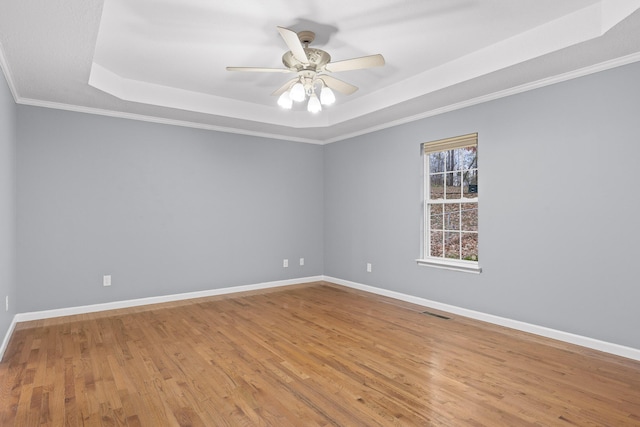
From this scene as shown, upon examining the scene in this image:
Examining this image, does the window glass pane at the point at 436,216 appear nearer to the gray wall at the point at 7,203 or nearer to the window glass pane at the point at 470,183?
the window glass pane at the point at 470,183

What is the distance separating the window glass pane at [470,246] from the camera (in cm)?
431

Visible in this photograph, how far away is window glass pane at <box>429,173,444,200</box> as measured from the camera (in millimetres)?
4691

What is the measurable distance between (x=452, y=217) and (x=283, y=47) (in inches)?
110

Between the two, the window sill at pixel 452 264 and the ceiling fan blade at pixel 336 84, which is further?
the window sill at pixel 452 264

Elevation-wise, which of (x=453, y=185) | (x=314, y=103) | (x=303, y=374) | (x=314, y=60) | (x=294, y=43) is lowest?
(x=303, y=374)

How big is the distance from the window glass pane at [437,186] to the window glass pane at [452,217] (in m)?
0.19

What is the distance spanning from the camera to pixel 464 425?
6.83ft

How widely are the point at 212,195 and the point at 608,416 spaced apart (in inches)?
189

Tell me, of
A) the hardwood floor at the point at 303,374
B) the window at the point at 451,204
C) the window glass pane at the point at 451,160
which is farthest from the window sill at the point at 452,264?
the window glass pane at the point at 451,160

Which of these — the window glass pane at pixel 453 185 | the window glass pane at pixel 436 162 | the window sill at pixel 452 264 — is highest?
the window glass pane at pixel 436 162

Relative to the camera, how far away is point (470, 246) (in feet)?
14.3

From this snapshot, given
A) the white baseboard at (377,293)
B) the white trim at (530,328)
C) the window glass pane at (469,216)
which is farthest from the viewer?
the window glass pane at (469,216)

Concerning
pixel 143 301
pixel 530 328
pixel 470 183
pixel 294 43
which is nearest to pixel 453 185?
pixel 470 183

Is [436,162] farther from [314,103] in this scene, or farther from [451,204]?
[314,103]
